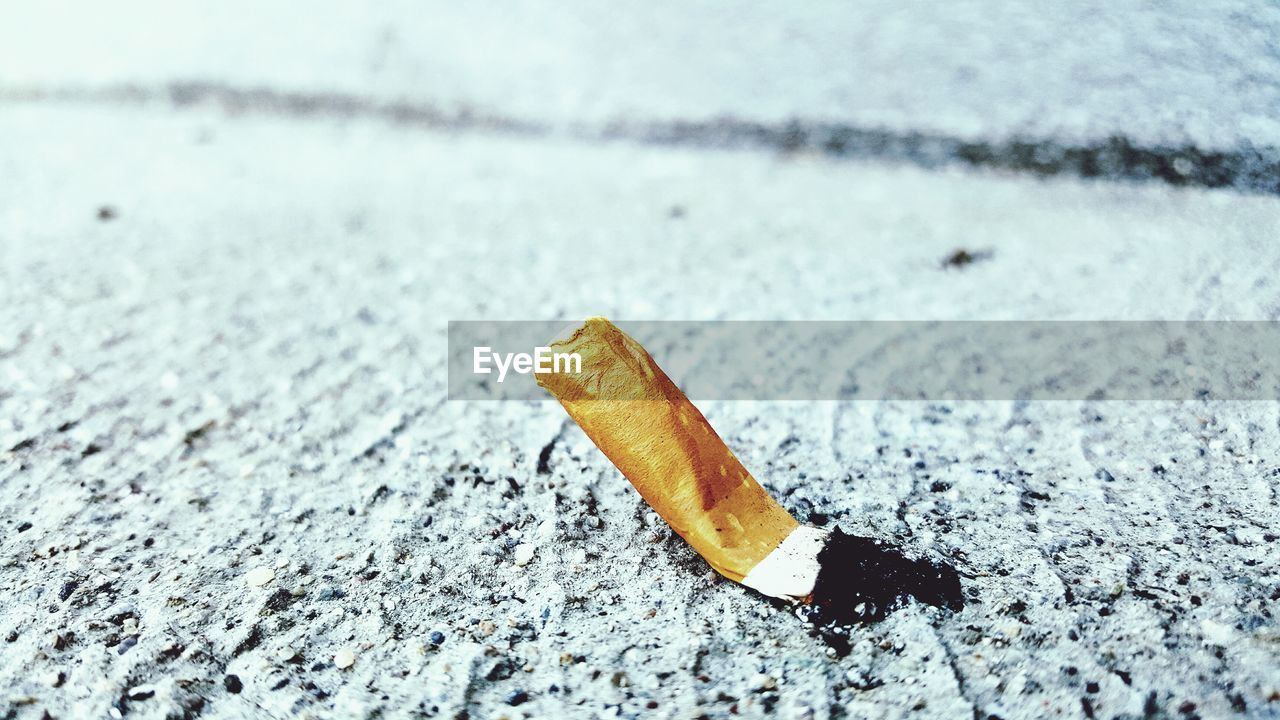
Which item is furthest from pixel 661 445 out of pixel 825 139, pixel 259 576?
pixel 825 139

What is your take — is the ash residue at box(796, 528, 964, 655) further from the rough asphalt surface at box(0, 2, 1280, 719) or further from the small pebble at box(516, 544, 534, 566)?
the small pebble at box(516, 544, 534, 566)

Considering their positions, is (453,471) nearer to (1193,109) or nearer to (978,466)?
(978,466)

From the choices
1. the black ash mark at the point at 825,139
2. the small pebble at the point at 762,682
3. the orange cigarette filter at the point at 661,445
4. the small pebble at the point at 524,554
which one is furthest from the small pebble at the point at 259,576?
the black ash mark at the point at 825,139

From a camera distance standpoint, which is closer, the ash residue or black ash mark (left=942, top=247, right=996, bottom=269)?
the ash residue

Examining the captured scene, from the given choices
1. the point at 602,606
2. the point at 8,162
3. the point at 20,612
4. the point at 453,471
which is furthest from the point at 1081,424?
the point at 8,162

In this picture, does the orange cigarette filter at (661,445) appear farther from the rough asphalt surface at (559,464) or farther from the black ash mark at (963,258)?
the black ash mark at (963,258)

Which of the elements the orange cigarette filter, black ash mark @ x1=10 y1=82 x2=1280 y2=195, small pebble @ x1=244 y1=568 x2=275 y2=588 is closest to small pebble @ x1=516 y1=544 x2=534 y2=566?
the orange cigarette filter

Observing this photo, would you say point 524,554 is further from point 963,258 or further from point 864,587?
point 963,258
